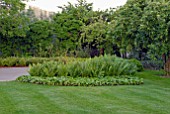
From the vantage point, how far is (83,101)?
22.7ft

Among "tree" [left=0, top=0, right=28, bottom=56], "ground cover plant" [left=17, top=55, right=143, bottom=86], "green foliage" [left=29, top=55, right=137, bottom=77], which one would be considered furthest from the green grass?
"tree" [left=0, top=0, right=28, bottom=56]

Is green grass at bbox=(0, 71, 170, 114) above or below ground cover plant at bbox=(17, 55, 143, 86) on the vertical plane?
below

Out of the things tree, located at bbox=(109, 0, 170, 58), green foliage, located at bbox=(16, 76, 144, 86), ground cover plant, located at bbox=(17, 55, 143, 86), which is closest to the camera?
green foliage, located at bbox=(16, 76, 144, 86)

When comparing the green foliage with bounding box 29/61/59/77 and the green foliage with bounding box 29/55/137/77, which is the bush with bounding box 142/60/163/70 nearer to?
the green foliage with bounding box 29/55/137/77

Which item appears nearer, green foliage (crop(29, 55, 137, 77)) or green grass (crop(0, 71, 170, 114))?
green grass (crop(0, 71, 170, 114))

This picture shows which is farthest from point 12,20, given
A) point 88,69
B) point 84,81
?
point 84,81

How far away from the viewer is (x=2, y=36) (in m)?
21.2

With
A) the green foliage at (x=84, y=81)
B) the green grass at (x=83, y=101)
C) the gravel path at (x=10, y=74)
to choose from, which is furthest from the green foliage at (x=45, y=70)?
the green grass at (x=83, y=101)

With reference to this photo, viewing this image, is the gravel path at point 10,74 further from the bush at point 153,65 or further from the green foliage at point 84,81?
the bush at point 153,65

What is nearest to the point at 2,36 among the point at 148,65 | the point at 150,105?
the point at 148,65

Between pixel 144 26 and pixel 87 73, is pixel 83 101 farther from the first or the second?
pixel 144 26

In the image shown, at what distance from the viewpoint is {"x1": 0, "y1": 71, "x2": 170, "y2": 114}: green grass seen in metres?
6.06

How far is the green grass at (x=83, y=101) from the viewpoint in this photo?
6.06 m

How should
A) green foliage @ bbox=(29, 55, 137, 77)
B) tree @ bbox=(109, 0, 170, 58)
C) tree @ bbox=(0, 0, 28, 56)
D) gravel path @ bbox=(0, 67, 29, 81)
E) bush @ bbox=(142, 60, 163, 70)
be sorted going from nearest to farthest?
1. green foliage @ bbox=(29, 55, 137, 77)
2. tree @ bbox=(109, 0, 170, 58)
3. gravel path @ bbox=(0, 67, 29, 81)
4. bush @ bbox=(142, 60, 163, 70)
5. tree @ bbox=(0, 0, 28, 56)
